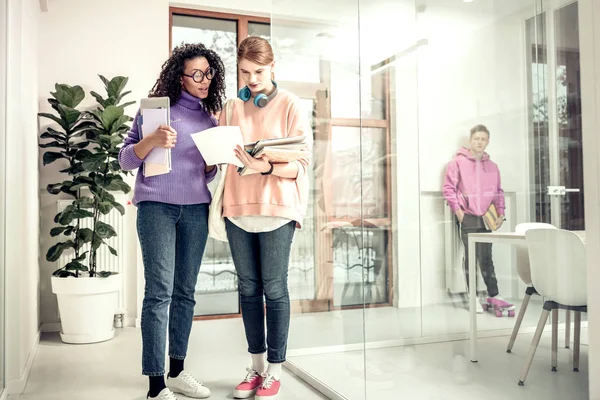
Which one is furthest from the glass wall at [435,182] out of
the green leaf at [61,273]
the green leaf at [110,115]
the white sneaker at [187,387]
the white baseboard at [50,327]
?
the white baseboard at [50,327]

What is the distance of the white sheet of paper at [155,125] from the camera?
1915mm

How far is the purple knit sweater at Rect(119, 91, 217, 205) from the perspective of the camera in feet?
6.44

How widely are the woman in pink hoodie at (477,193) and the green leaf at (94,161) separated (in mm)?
2350

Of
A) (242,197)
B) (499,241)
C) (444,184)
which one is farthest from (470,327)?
(242,197)

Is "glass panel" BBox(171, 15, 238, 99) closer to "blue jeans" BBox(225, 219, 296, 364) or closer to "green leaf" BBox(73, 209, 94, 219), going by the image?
"green leaf" BBox(73, 209, 94, 219)

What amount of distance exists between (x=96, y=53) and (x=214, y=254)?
5.37 feet

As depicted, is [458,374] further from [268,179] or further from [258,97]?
[258,97]

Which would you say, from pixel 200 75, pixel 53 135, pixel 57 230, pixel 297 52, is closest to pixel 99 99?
pixel 53 135

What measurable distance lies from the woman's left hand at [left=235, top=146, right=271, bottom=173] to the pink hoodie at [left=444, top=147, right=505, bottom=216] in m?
0.65

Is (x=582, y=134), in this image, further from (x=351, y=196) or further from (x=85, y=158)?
(x=85, y=158)

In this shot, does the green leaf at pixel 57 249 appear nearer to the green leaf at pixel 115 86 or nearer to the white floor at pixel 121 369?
the white floor at pixel 121 369

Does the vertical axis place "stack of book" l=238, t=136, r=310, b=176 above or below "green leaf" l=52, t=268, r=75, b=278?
above

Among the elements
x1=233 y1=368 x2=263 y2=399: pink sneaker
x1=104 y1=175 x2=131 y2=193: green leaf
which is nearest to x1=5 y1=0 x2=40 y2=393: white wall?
x1=104 y1=175 x2=131 y2=193: green leaf

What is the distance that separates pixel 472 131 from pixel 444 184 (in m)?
0.18
